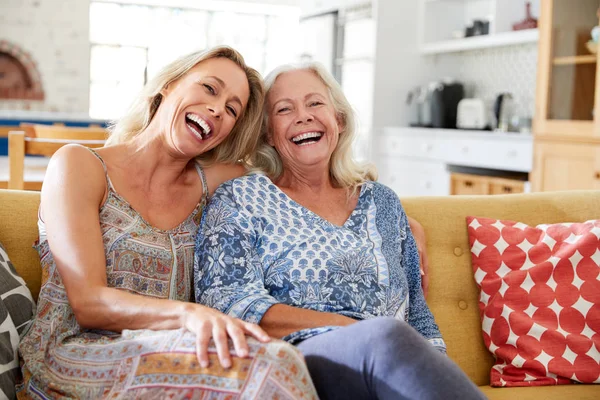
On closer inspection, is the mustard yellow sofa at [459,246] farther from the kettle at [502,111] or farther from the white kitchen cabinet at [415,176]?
the kettle at [502,111]

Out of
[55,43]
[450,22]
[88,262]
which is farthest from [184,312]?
[55,43]

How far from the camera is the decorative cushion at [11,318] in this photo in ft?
4.36

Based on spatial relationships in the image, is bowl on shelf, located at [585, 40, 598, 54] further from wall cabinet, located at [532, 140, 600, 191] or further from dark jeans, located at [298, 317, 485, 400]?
dark jeans, located at [298, 317, 485, 400]

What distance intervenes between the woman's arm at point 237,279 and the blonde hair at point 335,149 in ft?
0.86

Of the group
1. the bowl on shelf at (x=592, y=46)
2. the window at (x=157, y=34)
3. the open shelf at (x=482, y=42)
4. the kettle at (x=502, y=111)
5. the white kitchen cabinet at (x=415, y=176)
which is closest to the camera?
the bowl on shelf at (x=592, y=46)

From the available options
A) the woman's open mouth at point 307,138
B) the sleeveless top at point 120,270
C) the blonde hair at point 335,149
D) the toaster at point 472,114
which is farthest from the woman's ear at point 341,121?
the toaster at point 472,114

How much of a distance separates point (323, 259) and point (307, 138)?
36 cm

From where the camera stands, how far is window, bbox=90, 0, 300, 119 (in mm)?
9750

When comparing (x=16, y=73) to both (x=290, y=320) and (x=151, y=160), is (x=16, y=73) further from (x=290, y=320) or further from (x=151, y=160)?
(x=290, y=320)

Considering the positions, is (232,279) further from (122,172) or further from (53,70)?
(53,70)

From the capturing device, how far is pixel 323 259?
5.23 feet

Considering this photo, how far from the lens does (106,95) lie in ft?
32.8

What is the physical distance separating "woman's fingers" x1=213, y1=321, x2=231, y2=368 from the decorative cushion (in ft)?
1.47

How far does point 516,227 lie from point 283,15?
8.89 metres
